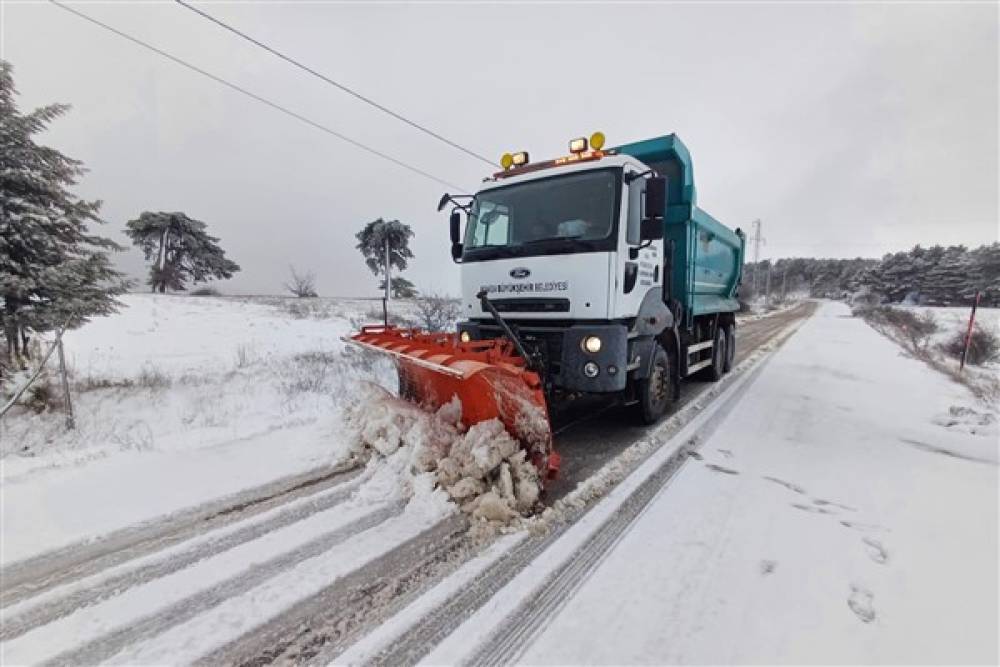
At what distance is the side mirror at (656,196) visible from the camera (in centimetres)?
437

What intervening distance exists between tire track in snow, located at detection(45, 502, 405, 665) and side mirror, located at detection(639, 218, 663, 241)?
358 cm

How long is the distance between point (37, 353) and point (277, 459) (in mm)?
4859

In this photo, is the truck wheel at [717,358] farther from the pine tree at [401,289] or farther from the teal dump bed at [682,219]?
the pine tree at [401,289]

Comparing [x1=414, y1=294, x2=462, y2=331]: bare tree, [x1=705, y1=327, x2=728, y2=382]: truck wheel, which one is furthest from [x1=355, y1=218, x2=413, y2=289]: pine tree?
[x1=705, y1=327, x2=728, y2=382]: truck wheel

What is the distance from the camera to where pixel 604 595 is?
7.62 ft

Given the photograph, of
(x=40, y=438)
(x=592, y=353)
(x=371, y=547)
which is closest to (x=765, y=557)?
(x=592, y=353)

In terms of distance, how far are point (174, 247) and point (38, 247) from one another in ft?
110

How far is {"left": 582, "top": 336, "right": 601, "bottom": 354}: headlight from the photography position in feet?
13.9

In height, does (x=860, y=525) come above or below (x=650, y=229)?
below

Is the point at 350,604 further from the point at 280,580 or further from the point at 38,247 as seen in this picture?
the point at 38,247

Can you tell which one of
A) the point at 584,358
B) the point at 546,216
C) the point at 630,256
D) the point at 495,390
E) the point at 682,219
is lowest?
the point at 495,390

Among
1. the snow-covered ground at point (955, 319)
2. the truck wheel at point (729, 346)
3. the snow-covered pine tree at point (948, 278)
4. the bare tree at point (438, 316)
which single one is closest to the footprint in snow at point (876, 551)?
the truck wheel at point (729, 346)

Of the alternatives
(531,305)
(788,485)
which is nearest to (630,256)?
(531,305)

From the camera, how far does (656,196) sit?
4398mm
